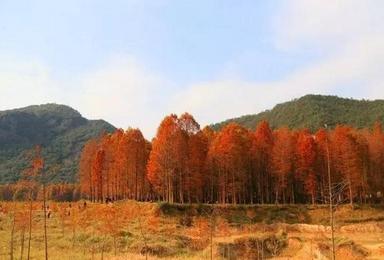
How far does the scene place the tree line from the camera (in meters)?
A: 67.9

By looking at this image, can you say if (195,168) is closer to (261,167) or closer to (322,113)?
(261,167)

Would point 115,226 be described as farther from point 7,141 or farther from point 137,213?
point 7,141

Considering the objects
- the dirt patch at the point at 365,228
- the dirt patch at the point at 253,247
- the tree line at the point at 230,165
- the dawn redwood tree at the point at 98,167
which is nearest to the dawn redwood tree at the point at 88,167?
the tree line at the point at 230,165

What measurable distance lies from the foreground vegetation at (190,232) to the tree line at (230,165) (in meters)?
6.92

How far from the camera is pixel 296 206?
6925 centimetres

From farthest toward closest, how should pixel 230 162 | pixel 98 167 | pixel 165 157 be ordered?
pixel 98 167
pixel 230 162
pixel 165 157

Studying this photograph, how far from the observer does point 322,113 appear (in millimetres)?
169625

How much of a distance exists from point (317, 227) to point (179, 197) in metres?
21.0

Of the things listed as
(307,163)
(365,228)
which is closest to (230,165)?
(307,163)

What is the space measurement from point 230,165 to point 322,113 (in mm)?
106991

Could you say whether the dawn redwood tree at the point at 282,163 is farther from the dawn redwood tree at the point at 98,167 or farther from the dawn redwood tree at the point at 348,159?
the dawn redwood tree at the point at 98,167

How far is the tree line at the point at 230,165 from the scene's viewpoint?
67875 millimetres

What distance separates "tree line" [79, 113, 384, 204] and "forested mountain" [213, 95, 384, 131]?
252ft

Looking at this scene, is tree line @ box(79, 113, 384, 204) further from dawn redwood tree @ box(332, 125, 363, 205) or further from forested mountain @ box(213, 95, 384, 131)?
forested mountain @ box(213, 95, 384, 131)
